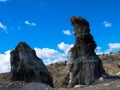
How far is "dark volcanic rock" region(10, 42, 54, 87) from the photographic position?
51.0 m

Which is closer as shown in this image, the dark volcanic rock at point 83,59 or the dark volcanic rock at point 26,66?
the dark volcanic rock at point 26,66

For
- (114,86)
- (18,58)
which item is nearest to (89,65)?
(18,58)

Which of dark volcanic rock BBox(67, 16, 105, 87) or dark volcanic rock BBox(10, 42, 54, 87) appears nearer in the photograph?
dark volcanic rock BBox(10, 42, 54, 87)

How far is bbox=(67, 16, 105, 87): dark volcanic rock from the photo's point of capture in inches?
2130

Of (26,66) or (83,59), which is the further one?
(83,59)

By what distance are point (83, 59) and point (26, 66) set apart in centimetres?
888

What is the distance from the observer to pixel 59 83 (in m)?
65.6

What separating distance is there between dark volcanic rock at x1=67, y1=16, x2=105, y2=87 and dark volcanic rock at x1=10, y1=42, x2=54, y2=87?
4.58m

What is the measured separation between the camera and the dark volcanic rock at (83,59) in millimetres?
54094

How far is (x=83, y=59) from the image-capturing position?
5500 cm

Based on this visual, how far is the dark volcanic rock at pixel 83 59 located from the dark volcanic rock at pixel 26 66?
4579 millimetres

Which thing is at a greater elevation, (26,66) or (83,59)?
(83,59)

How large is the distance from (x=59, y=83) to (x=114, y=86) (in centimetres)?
3731

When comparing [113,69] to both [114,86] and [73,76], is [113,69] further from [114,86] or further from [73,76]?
[114,86]
